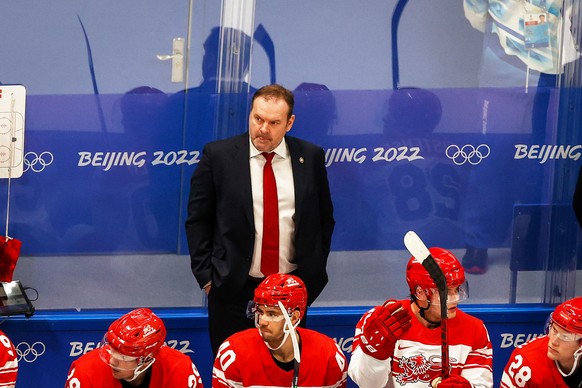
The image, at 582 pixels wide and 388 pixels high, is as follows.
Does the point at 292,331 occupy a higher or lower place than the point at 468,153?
lower

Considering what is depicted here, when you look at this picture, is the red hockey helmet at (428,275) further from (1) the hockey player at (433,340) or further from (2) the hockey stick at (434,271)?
(2) the hockey stick at (434,271)

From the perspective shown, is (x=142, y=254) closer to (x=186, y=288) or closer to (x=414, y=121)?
(x=186, y=288)

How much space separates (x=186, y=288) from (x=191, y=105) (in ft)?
3.07

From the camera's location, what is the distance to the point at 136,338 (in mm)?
4285

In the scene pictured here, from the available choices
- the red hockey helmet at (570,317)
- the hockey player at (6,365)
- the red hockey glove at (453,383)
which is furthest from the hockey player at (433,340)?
the hockey player at (6,365)

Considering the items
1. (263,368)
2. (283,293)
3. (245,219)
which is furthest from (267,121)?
(263,368)

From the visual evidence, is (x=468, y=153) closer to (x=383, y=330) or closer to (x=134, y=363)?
(x=383, y=330)

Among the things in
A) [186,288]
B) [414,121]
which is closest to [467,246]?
[414,121]

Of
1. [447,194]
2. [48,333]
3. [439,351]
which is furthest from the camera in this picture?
[447,194]

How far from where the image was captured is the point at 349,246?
5996 mm

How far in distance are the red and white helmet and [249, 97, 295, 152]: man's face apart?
1.05 m

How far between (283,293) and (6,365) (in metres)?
1.11

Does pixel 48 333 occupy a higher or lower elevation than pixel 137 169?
lower

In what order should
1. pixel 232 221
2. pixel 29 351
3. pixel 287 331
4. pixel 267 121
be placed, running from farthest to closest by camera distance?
pixel 29 351 → pixel 232 221 → pixel 267 121 → pixel 287 331
